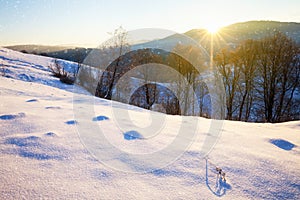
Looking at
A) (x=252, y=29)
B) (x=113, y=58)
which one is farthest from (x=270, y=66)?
(x=252, y=29)

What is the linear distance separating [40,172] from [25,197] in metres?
0.26

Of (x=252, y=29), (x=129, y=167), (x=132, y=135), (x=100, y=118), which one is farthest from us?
(x=252, y=29)

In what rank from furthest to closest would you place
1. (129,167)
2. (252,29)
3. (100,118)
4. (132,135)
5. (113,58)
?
(252,29), (113,58), (100,118), (132,135), (129,167)

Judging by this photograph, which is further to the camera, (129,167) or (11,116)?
(11,116)

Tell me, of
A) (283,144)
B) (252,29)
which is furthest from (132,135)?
(252,29)

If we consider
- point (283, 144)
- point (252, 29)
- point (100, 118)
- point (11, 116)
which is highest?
point (252, 29)

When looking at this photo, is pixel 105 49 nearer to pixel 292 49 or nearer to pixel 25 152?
pixel 25 152

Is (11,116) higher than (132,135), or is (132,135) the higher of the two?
(11,116)

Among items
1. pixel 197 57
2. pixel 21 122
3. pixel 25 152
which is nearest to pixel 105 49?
pixel 197 57

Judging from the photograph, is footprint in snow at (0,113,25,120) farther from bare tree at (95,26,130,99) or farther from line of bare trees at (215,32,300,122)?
line of bare trees at (215,32,300,122)

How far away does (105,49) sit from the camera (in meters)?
11.8

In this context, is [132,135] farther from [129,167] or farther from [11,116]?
[11,116]

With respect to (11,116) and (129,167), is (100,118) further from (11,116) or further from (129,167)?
(129,167)

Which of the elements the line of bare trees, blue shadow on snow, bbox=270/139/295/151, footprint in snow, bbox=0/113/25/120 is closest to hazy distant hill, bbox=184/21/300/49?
the line of bare trees
